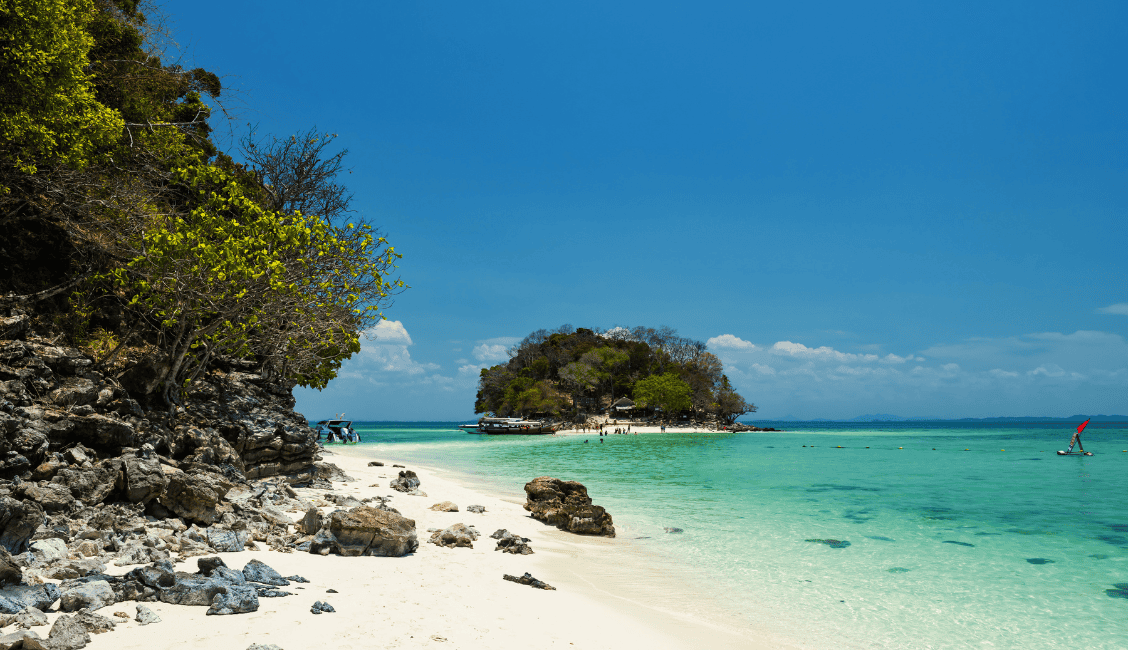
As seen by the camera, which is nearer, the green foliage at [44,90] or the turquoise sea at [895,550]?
the turquoise sea at [895,550]

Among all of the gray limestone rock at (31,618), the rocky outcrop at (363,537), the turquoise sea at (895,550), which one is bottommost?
the turquoise sea at (895,550)

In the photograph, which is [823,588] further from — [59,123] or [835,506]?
[59,123]

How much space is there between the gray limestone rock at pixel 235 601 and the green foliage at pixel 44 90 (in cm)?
712

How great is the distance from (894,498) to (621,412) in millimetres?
67307

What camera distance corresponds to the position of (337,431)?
44.8 meters

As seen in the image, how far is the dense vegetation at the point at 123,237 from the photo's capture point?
7.97 m

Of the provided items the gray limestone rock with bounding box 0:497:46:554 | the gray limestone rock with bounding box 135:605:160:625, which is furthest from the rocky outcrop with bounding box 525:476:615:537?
the gray limestone rock with bounding box 0:497:46:554

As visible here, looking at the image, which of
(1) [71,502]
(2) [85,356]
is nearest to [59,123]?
(2) [85,356]

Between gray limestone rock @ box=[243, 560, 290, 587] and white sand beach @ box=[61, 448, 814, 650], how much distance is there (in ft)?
0.68

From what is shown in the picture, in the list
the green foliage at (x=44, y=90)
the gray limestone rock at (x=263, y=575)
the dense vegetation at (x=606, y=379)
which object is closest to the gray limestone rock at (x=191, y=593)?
the gray limestone rock at (x=263, y=575)

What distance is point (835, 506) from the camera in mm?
15344

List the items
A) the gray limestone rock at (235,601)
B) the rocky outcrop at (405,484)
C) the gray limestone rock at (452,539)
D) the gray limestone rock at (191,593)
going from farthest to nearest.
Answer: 1. the rocky outcrop at (405,484)
2. the gray limestone rock at (452,539)
3. the gray limestone rock at (191,593)
4. the gray limestone rock at (235,601)

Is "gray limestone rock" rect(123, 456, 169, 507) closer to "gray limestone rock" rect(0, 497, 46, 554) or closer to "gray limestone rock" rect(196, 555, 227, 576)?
"gray limestone rock" rect(0, 497, 46, 554)

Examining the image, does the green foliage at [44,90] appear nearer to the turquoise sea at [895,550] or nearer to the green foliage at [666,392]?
the turquoise sea at [895,550]
